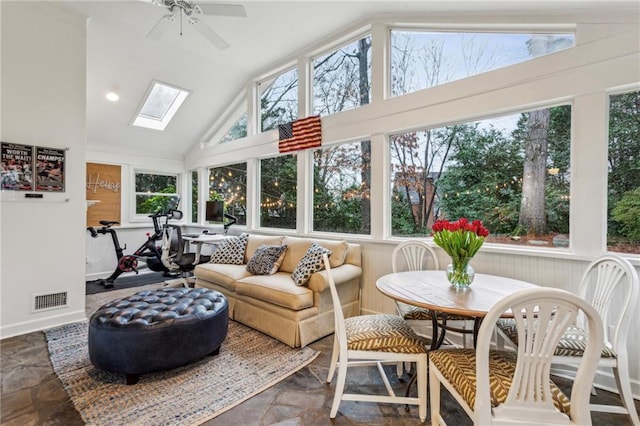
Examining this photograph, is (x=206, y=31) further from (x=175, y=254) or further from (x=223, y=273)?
(x=175, y=254)

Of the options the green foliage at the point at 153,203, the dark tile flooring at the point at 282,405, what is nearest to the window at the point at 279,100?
the green foliage at the point at 153,203

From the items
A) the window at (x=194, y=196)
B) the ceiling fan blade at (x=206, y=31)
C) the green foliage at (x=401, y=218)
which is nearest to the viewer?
the ceiling fan blade at (x=206, y=31)

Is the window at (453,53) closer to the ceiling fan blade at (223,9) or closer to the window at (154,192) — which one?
the ceiling fan blade at (223,9)

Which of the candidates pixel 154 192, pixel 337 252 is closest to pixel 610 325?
pixel 337 252

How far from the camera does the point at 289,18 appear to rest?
355cm

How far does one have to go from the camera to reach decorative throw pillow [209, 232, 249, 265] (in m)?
4.07

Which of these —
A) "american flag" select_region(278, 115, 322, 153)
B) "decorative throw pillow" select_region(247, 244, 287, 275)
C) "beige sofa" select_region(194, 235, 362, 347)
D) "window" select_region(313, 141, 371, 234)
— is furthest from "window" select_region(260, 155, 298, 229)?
"decorative throw pillow" select_region(247, 244, 287, 275)

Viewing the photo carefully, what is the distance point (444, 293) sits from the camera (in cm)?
189

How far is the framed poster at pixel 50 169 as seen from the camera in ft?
10.3

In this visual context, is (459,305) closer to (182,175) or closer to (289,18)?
(289,18)

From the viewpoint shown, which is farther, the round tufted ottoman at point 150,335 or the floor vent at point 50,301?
the floor vent at point 50,301

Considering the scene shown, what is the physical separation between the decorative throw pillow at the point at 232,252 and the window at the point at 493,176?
209cm

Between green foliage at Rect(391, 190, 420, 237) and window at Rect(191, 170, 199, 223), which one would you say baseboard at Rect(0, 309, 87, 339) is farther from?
green foliage at Rect(391, 190, 420, 237)

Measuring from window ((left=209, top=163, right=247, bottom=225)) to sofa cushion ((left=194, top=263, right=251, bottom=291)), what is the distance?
168 cm
